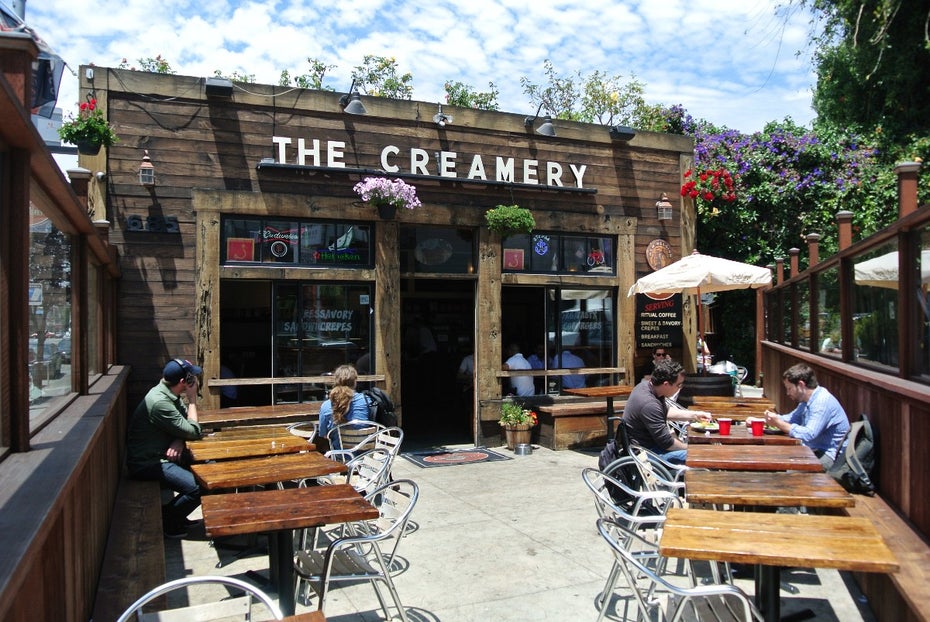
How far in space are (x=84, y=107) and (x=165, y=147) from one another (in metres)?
0.89

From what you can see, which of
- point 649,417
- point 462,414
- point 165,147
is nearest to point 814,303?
point 649,417

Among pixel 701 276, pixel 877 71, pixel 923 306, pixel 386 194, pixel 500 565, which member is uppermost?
pixel 877 71

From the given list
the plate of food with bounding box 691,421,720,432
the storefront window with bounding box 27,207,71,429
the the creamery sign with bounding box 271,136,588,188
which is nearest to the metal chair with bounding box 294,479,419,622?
the storefront window with bounding box 27,207,71,429

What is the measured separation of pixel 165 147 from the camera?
8.49 metres

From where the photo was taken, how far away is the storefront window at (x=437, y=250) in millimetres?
9672

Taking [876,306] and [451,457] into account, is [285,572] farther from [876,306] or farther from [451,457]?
[451,457]

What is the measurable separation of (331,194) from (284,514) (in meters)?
6.07

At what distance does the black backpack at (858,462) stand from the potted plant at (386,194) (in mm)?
5624

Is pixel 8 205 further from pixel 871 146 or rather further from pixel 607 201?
pixel 871 146

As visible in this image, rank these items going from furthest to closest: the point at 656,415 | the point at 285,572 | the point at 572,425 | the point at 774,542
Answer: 1. the point at 572,425
2. the point at 656,415
3. the point at 285,572
4. the point at 774,542

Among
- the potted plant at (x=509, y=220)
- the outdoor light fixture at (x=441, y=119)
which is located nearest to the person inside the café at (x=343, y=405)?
the potted plant at (x=509, y=220)

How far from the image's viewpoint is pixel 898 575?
3307 mm

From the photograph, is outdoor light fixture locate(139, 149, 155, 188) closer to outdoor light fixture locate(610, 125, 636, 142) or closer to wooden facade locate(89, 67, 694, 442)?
wooden facade locate(89, 67, 694, 442)

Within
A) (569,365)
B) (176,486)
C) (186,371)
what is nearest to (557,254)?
(569,365)
